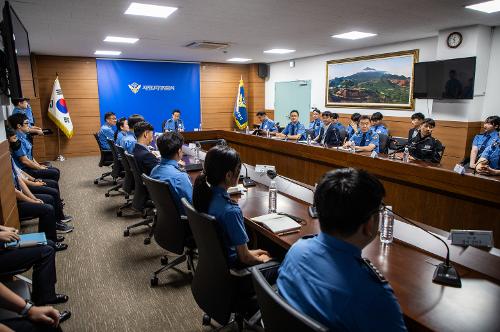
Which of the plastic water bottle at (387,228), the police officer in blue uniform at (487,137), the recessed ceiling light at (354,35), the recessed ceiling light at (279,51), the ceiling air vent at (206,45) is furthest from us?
the recessed ceiling light at (279,51)

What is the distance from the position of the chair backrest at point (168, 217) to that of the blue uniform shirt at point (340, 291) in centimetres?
133

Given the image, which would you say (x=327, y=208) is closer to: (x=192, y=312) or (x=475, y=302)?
(x=475, y=302)

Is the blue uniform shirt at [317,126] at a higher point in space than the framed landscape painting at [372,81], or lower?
lower

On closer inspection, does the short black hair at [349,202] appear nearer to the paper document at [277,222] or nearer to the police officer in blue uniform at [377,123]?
the paper document at [277,222]

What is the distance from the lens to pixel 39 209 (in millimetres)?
2994

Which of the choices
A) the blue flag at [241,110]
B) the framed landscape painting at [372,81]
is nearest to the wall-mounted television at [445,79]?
the framed landscape painting at [372,81]

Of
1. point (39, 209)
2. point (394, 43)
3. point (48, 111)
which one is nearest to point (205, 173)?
point (39, 209)

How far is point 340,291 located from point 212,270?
0.88 metres

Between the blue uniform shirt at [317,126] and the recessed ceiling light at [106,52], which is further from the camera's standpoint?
the recessed ceiling light at [106,52]

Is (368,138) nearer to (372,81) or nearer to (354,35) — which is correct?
(354,35)

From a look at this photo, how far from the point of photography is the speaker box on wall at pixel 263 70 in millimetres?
10367

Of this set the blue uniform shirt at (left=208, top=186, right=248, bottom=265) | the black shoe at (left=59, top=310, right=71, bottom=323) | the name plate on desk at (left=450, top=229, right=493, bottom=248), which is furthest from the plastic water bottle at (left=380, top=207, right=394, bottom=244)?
the black shoe at (left=59, top=310, right=71, bottom=323)

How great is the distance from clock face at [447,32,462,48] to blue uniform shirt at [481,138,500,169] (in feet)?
6.33

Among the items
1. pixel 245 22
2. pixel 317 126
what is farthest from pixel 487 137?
pixel 245 22
